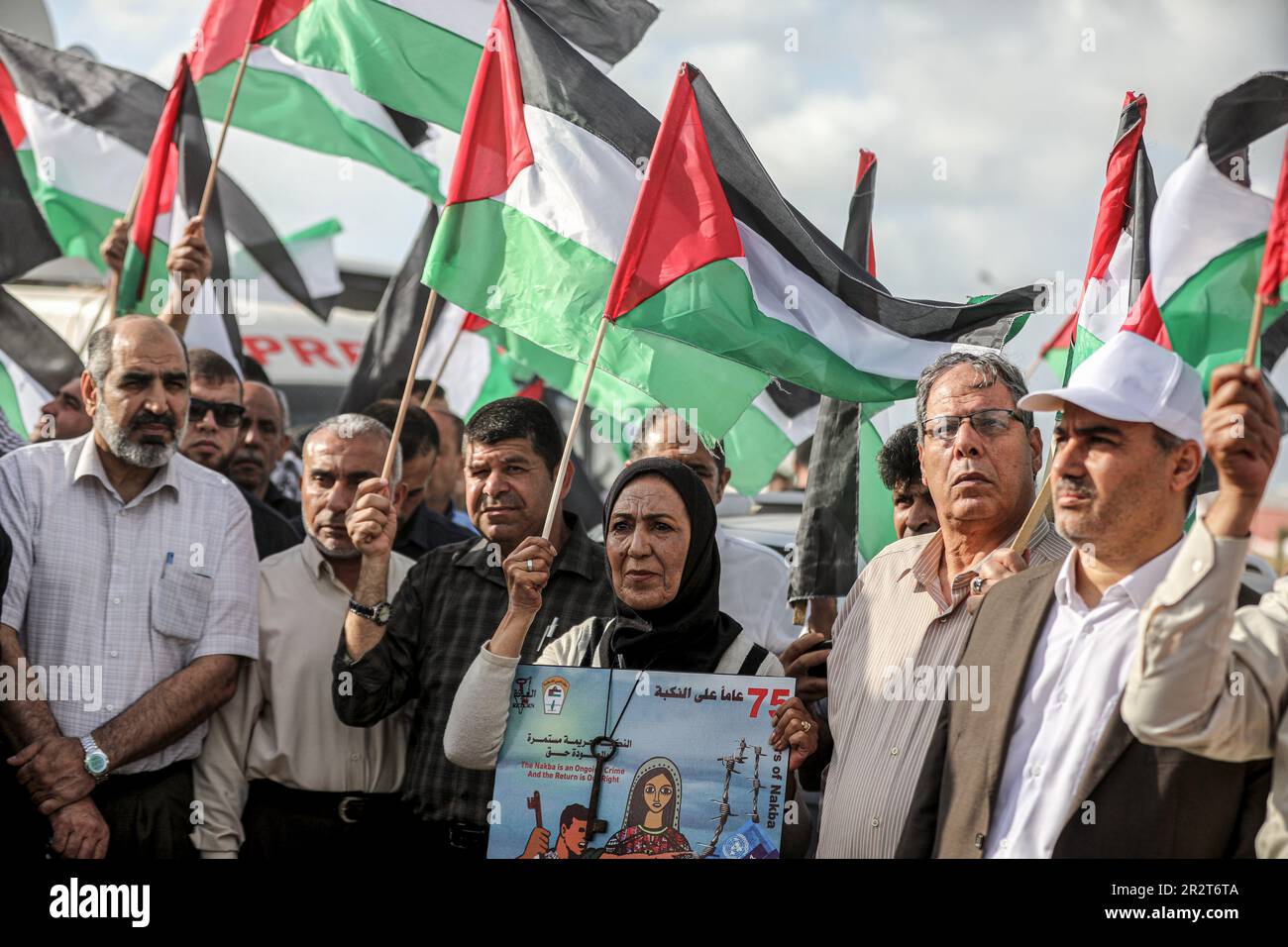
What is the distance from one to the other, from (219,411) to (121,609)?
1.59 metres

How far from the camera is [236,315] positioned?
637 cm

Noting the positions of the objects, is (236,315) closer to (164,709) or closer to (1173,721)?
(164,709)

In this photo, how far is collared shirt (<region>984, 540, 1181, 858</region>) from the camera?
9.52 feet

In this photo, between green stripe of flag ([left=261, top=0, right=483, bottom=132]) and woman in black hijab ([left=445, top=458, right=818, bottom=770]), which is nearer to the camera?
woman in black hijab ([left=445, top=458, right=818, bottom=770])

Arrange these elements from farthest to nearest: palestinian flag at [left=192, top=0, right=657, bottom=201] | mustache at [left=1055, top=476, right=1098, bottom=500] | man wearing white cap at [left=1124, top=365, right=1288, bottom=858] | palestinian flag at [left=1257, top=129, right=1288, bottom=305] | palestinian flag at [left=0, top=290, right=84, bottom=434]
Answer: palestinian flag at [left=0, top=290, right=84, bottom=434] < palestinian flag at [left=192, top=0, right=657, bottom=201] < palestinian flag at [left=1257, top=129, right=1288, bottom=305] < mustache at [left=1055, top=476, right=1098, bottom=500] < man wearing white cap at [left=1124, top=365, right=1288, bottom=858]

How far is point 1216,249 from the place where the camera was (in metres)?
3.78

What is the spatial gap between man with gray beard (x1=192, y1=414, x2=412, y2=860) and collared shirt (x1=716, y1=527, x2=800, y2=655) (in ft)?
4.06

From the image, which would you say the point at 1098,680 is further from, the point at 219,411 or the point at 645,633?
the point at 219,411

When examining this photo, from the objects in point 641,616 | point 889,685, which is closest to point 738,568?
point 641,616

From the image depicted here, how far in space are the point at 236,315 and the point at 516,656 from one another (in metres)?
3.35

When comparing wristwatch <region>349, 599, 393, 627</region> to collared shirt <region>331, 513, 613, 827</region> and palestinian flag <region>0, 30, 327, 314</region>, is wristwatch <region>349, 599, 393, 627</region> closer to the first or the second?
collared shirt <region>331, 513, 613, 827</region>

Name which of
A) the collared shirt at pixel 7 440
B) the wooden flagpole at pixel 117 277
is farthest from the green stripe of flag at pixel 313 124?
the collared shirt at pixel 7 440

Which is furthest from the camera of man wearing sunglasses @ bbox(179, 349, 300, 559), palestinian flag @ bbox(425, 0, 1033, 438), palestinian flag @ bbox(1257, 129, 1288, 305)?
man wearing sunglasses @ bbox(179, 349, 300, 559)

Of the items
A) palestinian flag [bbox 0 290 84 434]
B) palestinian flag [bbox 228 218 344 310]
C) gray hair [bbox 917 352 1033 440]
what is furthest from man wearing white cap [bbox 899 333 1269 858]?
palestinian flag [bbox 228 218 344 310]
